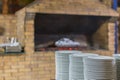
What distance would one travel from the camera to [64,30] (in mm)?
4559

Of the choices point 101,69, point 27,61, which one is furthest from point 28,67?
point 101,69

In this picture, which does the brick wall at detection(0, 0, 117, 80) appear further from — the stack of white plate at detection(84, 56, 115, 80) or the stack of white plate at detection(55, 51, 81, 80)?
the stack of white plate at detection(84, 56, 115, 80)

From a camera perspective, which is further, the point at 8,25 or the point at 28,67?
the point at 8,25

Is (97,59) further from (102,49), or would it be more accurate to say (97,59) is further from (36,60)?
(102,49)

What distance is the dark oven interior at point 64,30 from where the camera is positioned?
4320 mm

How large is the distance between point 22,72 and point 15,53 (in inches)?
14.0

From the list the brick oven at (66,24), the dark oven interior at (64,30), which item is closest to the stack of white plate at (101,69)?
the brick oven at (66,24)

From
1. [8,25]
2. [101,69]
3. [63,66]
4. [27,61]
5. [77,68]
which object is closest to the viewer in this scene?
[101,69]

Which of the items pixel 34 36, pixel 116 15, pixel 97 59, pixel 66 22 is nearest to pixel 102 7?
pixel 116 15

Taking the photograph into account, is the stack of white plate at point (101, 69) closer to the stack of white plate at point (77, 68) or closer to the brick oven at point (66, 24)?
the stack of white plate at point (77, 68)

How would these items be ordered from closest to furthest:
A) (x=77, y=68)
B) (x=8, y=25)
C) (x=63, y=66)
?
(x=77, y=68) < (x=63, y=66) < (x=8, y=25)

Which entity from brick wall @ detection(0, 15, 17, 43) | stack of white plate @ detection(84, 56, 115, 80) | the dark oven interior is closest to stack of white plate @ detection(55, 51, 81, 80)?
stack of white plate @ detection(84, 56, 115, 80)

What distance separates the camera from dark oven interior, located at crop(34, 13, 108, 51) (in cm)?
432

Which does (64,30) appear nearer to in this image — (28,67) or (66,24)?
(66,24)
